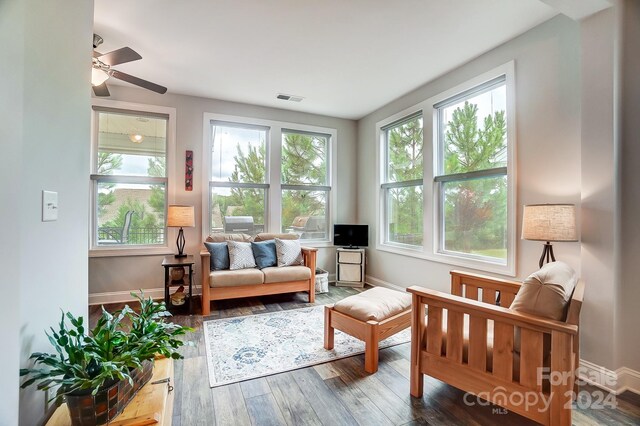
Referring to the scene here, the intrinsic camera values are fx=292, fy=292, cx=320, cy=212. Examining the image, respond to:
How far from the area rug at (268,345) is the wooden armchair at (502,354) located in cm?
83

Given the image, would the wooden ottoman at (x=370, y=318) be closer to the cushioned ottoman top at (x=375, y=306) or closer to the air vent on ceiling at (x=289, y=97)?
the cushioned ottoman top at (x=375, y=306)

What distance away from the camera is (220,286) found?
3.37 m

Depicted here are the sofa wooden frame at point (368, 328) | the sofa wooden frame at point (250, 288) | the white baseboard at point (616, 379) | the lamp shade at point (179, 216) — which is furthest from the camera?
the lamp shade at point (179, 216)

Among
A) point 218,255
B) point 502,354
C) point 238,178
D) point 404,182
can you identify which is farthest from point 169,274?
point 502,354

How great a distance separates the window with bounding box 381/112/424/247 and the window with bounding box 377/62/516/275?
1 cm

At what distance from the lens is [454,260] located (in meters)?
3.26

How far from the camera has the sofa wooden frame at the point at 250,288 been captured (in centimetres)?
332

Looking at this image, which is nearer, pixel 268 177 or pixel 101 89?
pixel 101 89

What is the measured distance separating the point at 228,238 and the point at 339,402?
8.72 ft

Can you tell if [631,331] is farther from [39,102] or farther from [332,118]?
[332,118]

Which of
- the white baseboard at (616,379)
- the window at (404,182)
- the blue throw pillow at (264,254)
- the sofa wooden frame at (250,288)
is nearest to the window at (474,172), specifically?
the window at (404,182)

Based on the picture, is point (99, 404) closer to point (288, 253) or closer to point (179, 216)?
point (179, 216)

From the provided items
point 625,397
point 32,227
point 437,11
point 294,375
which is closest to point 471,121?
point 437,11

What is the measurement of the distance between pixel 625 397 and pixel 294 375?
2194 mm
